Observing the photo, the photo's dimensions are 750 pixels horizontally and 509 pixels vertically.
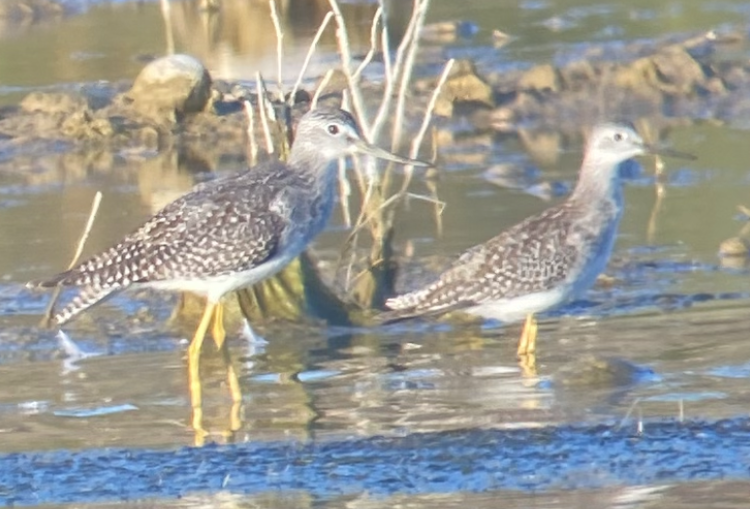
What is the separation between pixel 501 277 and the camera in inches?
381

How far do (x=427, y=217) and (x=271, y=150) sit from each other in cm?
312

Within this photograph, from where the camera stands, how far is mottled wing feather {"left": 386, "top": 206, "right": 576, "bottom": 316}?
9633 millimetres

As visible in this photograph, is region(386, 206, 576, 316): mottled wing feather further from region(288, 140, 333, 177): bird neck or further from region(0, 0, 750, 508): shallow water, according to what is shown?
region(288, 140, 333, 177): bird neck

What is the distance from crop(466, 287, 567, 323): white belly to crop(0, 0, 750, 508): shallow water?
0.20 metres

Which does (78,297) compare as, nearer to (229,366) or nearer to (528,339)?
(229,366)

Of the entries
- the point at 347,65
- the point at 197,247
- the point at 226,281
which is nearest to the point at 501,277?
the point at 226,281

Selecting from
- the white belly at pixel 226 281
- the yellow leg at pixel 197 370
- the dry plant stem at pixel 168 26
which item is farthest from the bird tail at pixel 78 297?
the dry plant stem at pixel 168 26

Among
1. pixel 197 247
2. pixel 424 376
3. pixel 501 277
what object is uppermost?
pixel 197 247

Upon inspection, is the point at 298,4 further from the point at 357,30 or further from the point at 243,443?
the point at 243,443

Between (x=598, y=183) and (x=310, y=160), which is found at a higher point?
(x=310, y=160)

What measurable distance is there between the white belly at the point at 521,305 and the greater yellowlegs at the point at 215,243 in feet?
3.16

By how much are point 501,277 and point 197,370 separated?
1613mm

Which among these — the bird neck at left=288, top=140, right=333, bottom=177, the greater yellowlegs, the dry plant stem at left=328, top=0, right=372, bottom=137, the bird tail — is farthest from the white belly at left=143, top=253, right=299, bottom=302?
the dry plant stem at left=328, top=0, right=372, bottom=137

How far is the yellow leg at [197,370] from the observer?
8.56m
